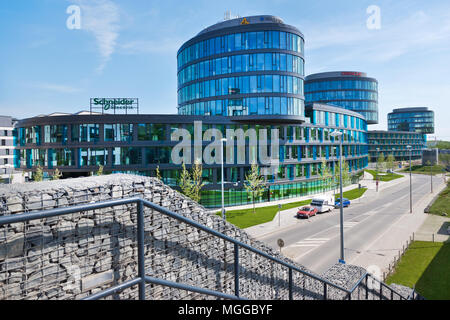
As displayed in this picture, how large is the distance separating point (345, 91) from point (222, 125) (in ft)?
263

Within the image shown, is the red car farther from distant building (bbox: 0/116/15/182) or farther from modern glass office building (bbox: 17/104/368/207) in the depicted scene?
distant building (bbox: 0/116/15/182)

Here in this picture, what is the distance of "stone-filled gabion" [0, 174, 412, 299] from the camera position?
353cm

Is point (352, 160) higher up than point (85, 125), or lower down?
lower down

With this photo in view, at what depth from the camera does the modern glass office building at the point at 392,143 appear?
124 meters

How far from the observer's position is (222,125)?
41.7m

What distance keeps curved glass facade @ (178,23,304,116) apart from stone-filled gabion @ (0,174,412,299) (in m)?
39.3

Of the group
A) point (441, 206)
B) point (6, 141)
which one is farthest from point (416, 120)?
point (6, 141)

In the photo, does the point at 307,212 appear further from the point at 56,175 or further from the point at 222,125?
the point at 56,175

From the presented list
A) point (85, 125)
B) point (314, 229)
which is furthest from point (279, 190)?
point (85, 125)

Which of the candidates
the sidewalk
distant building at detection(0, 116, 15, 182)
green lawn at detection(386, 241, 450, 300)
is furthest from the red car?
distant building at detection(0, 116, 15, 182)

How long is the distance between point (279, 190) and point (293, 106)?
1396cm
